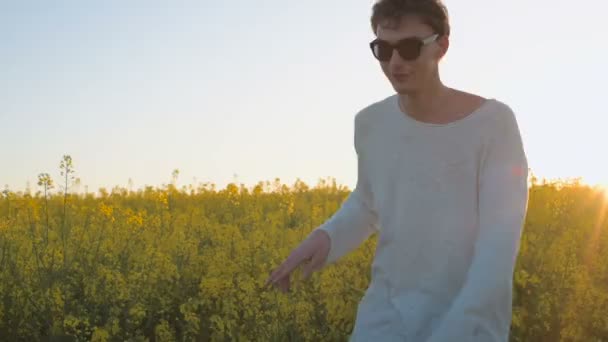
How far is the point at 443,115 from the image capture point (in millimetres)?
2533

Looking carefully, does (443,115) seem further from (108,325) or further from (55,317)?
(55,317)

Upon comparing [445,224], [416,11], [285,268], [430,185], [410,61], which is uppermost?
[416,11]

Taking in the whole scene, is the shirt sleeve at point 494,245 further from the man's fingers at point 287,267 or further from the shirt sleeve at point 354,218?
the man's fingers at point 287,267

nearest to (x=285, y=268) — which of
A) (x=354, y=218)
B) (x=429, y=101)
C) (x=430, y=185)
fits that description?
(x=354, y=218)

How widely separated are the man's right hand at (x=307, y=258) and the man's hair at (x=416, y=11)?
0.70 m

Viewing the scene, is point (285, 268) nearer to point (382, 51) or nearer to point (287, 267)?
point (287, 267)

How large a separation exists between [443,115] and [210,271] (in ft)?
14.0

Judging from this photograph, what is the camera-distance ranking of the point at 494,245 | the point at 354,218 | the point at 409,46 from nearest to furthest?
the point at 494,245, the point at 409,46, the point at 354,218

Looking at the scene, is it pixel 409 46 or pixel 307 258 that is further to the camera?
pixel 307 258

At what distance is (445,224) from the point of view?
246 centimetres

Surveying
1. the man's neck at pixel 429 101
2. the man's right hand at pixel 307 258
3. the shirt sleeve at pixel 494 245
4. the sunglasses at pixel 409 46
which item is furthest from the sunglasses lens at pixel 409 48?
the man's right hand at pixel 307 258

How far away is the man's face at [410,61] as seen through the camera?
247 cm

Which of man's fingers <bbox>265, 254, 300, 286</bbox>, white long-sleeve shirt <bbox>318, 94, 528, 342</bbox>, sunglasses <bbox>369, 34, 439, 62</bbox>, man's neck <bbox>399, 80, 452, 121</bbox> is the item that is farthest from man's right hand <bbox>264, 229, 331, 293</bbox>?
sunglasses <bbox>369, 34, 439, 62</bbox>

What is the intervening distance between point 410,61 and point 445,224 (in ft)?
Answer: 1.50
